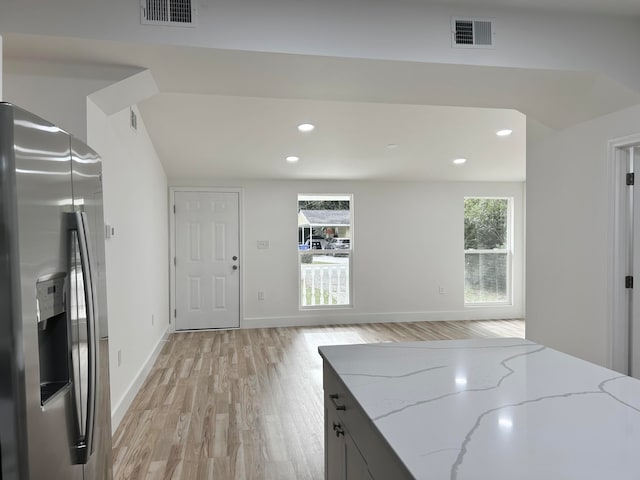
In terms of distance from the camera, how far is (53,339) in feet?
4.26

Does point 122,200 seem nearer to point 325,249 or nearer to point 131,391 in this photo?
point 131,391

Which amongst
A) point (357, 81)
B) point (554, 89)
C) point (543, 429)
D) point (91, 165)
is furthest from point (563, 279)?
point (91, 165)

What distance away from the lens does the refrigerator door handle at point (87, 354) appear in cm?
136

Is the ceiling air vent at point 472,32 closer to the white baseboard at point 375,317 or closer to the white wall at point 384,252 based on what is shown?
the white wall at point 384,252

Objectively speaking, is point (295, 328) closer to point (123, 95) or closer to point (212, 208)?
point (212, 208)

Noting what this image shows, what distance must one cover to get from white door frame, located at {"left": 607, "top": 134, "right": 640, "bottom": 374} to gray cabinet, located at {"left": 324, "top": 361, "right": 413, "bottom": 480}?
7.00 feet

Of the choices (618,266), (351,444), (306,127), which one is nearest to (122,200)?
(306,127)

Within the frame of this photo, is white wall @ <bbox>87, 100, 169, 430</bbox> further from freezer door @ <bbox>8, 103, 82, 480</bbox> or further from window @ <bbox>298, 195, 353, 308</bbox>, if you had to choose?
window @ <bbox>298, 195, 353, 308</bbox>

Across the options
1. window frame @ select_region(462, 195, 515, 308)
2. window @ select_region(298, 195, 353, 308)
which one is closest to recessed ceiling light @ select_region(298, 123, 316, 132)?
window @ select_region(298, 195, 353, 308)

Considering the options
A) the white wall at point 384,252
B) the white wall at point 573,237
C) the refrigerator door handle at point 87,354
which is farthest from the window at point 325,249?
the refrigerator door handle at point 87,354

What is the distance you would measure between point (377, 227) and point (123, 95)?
4.49 meters

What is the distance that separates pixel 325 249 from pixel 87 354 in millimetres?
5259

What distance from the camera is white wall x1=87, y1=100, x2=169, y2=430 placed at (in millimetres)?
3053

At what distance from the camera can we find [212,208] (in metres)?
6.23
